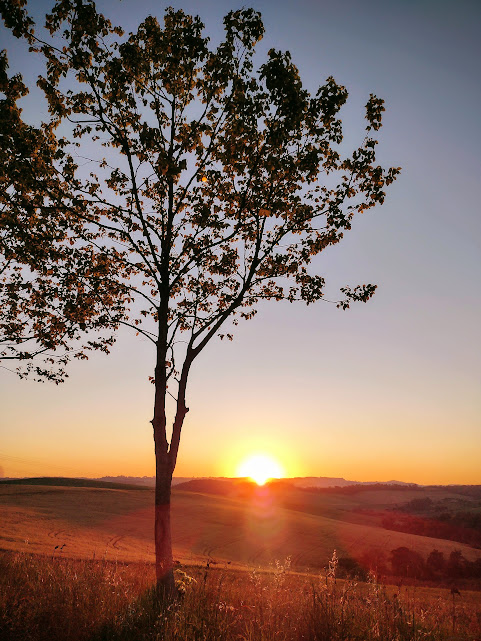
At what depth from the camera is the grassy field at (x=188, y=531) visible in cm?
3659

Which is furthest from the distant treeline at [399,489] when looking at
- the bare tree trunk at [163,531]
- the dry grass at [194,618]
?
the dry grass at [194,618]

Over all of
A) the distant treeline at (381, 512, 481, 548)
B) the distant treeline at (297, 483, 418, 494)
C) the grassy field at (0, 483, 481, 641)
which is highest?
the grassy field at (0, 483, 481, 641)

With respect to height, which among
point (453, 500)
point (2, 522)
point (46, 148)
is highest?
point (46, 148)

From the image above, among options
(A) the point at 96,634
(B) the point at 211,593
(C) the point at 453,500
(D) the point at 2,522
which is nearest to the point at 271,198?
(B) the point at 211,593

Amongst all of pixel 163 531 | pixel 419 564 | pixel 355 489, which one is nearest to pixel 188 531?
pixel 419 564

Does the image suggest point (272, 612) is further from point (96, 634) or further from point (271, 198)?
point (271, 198)

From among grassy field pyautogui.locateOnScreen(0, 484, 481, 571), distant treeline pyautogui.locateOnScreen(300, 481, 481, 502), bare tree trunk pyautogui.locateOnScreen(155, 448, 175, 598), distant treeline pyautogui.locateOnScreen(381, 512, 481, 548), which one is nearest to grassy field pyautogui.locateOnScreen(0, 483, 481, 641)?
grassy field pyautogui.locateOnScreen(0, 484, 481, 571)

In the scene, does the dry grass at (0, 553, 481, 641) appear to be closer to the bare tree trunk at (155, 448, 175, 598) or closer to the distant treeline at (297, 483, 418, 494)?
the bare tree trunk at (155, 448, 175, 598)

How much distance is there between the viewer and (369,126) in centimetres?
1074

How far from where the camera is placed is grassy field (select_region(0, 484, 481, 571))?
3659 centimetres

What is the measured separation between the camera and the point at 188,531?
1976 inches

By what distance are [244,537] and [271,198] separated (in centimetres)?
4786

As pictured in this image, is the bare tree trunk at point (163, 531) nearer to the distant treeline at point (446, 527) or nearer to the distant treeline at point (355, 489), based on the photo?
the distant treeline at point (446, 527)

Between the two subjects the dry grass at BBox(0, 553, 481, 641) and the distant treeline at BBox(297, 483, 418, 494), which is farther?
the distant treeline at BBox(297, 483, 418, 494)
